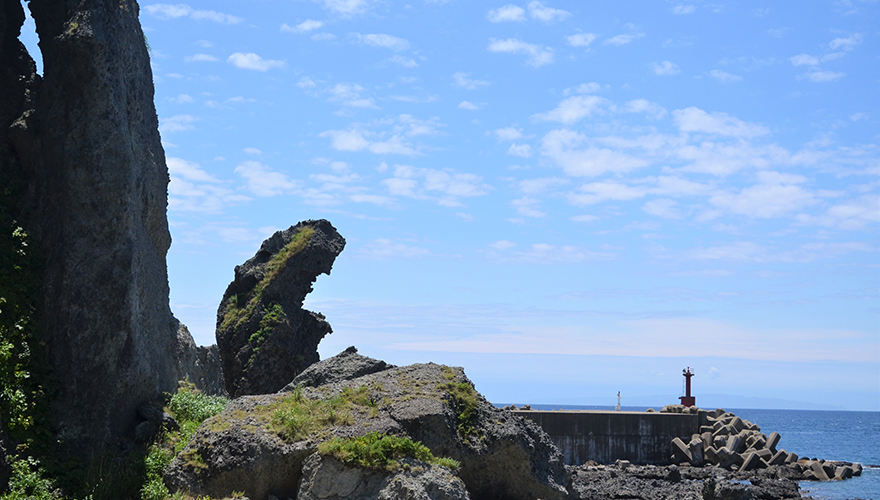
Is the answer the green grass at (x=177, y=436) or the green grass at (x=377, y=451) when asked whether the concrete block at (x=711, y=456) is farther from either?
the green grass at (x=377, y=451)

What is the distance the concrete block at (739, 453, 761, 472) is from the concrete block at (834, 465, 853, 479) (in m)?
5.20

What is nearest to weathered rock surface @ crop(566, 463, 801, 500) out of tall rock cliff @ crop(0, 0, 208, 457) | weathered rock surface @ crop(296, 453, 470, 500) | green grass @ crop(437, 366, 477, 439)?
green grass @ crop(437, 366, 477, 439)

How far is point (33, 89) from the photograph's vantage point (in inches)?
701

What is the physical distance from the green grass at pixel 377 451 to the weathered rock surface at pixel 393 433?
40 centimetres

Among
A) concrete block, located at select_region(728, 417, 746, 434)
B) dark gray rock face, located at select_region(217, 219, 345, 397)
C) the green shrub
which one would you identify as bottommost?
concrete block, located at select_region(728, 417, 746, 434)

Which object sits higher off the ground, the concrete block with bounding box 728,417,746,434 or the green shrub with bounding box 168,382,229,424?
the green shrub with bounding box 168,382,229,424

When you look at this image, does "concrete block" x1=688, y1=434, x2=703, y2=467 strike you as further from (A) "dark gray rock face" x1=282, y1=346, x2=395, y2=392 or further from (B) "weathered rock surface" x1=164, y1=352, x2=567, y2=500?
(B) "weathered rock surface" x1=164, y1=352, x2=567, y2=500

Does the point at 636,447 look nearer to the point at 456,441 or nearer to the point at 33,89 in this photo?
the point at 456,441

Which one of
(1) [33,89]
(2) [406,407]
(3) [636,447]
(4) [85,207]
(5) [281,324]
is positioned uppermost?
(1) [33,89]

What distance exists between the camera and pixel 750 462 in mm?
37438

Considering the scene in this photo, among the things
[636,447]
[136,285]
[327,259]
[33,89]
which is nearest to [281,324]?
[327,259]

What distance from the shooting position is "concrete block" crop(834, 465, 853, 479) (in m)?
39.8

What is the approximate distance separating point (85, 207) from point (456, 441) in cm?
941

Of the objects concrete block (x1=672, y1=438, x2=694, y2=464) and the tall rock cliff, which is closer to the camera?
the tall rock cliff
